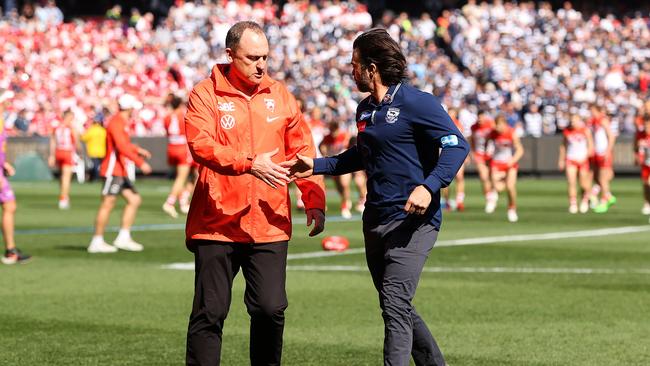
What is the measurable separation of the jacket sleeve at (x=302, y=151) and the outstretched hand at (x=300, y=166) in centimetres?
9

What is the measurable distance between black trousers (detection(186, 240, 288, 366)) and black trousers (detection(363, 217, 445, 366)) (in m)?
0.53

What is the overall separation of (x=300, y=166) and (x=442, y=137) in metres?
0.82

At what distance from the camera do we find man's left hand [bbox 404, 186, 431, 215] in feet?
23.9

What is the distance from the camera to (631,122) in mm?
43750

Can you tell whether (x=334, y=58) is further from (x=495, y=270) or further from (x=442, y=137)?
(x=442, y=137)

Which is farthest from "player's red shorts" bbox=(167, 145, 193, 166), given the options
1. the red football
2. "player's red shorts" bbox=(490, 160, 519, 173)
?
the red football

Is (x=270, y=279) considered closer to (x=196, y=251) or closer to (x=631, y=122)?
(x=196, y=251)

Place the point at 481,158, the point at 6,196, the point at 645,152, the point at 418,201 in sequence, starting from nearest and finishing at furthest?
the point at 418,201
the point at 6,196
the point at 645,152
the point at 481,158

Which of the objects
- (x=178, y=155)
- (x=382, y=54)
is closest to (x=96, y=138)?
(x=178, y=155)

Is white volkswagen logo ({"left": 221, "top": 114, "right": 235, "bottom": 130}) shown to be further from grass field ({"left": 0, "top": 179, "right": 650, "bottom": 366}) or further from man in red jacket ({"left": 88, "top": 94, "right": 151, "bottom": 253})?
man in red jacket ({"left": 88, "top": 94, "right": 151, "bottom": 253})

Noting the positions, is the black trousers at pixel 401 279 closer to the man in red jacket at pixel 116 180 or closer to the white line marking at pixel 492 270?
the white line marking at pixel 492 270

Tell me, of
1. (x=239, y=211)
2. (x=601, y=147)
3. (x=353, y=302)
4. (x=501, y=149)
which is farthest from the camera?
(x=601, y=147)

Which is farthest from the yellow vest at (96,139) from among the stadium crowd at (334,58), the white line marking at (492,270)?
the white line marking at (492,270)

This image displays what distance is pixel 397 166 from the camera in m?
7.57
